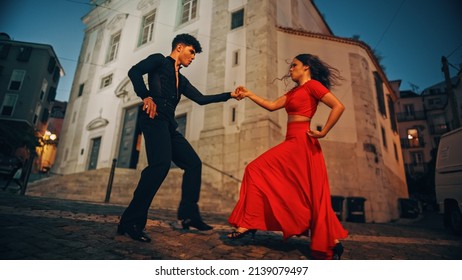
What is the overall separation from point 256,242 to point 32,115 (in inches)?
334

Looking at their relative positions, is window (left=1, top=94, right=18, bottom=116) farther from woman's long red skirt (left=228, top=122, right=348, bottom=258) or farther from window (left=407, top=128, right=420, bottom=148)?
window (left=407, top=128, right=420, bottom=148)

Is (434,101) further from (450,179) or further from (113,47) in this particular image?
(113,47)

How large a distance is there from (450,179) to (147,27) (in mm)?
13013

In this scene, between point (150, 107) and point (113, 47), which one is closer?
point (150, 107)

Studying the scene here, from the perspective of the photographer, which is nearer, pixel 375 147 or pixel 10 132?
pixel 10 132

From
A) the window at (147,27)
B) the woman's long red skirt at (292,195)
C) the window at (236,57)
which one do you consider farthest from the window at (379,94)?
the woman's long red skirt at (292,195)

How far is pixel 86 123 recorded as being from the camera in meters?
15.6

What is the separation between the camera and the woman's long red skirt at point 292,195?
208 centimetres

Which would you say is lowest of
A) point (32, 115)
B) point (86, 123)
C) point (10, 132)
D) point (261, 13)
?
point (10, 132)

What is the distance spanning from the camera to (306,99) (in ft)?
7.89

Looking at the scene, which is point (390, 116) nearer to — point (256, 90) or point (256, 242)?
point (256, 90)

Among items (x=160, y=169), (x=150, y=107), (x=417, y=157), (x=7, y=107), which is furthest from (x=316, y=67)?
(x=417, y=157)

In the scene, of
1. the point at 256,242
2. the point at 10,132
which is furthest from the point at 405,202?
the point at 10,132
